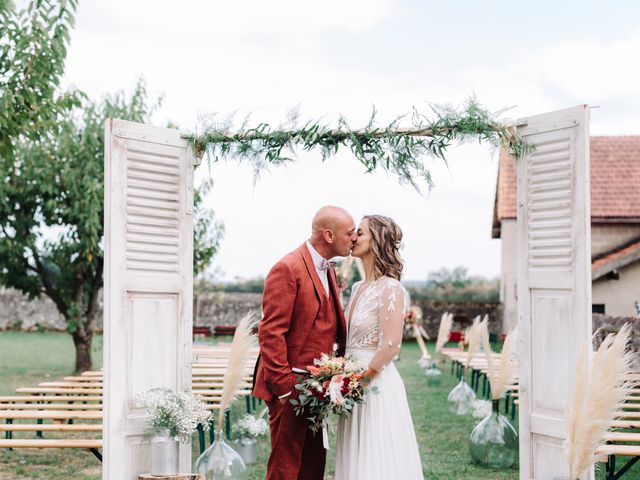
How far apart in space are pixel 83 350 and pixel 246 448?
923cm

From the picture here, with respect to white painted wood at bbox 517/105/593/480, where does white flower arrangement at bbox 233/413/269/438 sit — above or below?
below

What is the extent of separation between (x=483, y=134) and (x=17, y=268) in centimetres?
1340

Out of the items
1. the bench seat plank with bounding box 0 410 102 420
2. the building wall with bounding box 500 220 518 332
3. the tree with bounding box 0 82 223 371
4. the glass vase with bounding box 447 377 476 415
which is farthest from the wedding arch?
the building wall with bounding box 500 220 518 332

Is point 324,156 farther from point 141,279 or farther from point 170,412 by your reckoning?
point 170,412

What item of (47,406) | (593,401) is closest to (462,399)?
(47,406)

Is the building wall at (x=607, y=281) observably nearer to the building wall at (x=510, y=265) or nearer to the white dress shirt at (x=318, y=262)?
the building wall at (x=510, y=265)

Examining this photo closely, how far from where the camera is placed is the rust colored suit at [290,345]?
18.5ft

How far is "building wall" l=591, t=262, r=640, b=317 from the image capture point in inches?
900

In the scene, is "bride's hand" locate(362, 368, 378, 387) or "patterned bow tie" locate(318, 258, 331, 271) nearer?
"bride's hand" locate(362, 368, 378, 387)

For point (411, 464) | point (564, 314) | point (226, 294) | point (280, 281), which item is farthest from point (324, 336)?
point (226, 294)

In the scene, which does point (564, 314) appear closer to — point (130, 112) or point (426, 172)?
point (426, 172)

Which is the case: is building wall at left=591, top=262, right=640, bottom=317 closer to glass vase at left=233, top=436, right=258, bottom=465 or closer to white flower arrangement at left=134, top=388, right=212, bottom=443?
glass vase at left=233, top=436, right=258, bottom=465

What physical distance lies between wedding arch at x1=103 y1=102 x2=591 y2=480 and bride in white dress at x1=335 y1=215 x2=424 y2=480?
0.53 metres

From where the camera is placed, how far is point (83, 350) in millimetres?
17156
